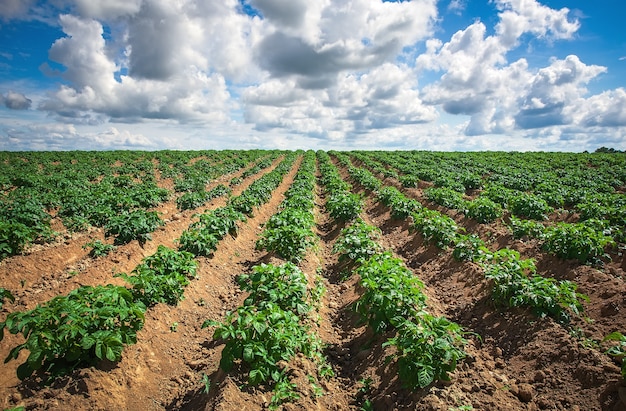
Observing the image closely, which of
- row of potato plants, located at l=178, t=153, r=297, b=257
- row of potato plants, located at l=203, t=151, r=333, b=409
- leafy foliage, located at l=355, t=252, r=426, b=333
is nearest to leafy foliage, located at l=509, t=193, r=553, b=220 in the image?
leafy foliage, located at l=355, t=252, r=426, b=333

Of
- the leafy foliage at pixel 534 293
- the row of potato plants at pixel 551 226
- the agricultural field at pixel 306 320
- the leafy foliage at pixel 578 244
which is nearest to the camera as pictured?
→ the agricultural field at pixel 306 320

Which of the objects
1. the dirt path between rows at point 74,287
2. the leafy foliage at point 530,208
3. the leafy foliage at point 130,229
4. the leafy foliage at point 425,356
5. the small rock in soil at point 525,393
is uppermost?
the leafy foliage at point 530,208

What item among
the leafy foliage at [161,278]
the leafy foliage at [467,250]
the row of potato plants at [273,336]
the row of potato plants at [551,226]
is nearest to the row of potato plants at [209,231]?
the leafy foliage at [161,278]

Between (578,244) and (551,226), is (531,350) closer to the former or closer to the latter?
(578,244)

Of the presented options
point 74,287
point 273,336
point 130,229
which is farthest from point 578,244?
point 130,229

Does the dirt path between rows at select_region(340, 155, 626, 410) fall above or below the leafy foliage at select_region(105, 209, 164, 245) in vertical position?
below

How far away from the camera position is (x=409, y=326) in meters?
4.32

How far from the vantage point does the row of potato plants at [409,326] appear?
4000 mm

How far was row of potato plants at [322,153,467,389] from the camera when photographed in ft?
→ 13.1

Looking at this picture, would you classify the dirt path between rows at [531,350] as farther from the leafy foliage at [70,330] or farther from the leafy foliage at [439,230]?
the leafy foliage at [70,330]

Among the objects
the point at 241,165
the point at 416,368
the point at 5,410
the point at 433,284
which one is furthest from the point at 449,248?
the point at 241,165

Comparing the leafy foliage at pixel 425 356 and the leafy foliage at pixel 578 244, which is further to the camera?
the leafy foliage at pixel 578 244

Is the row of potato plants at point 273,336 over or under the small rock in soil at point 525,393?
over

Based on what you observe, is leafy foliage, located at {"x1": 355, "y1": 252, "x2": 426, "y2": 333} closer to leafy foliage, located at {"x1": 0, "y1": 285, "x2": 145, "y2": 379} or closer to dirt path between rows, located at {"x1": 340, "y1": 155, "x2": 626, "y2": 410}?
dirt path between rows, located at {"x1": 340, "y1": 155, "x2": 626, "y2": 410}
